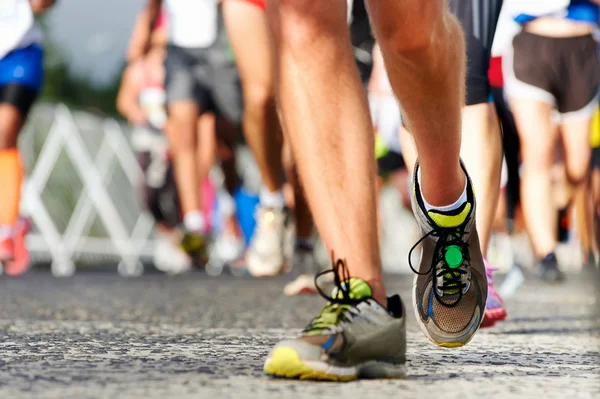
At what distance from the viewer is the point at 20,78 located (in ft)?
24.9

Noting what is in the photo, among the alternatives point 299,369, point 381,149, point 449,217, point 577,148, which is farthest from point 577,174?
point 299,369

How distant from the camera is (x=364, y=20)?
A: 6.45 meters

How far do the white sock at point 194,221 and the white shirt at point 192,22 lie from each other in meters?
1.43

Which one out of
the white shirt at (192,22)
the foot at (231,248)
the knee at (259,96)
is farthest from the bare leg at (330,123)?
the foot at (231,248)

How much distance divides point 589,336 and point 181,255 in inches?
276

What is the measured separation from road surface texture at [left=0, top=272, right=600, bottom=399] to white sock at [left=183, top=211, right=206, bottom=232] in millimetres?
3285

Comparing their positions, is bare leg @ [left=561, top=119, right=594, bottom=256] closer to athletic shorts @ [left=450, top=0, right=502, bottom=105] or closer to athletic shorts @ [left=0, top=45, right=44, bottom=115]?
athletic shorts @ [left=0, top=45, right=44, bottom=115]

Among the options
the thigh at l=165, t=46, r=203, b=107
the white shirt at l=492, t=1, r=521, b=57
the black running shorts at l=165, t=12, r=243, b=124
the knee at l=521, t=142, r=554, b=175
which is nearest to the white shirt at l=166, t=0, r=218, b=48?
the black running shorts at l=165, t=12, r=243, b=124

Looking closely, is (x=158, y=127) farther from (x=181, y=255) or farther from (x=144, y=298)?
(x=144, y=298)

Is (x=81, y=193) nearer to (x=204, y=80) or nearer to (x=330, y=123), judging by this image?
(x=204, y=80)

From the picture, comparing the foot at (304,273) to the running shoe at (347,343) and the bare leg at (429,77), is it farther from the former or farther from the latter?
the running shoe at (347,343)

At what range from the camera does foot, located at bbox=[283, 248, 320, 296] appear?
5750 mm

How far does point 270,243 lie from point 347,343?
4.23 m

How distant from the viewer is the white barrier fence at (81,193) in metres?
11.7
